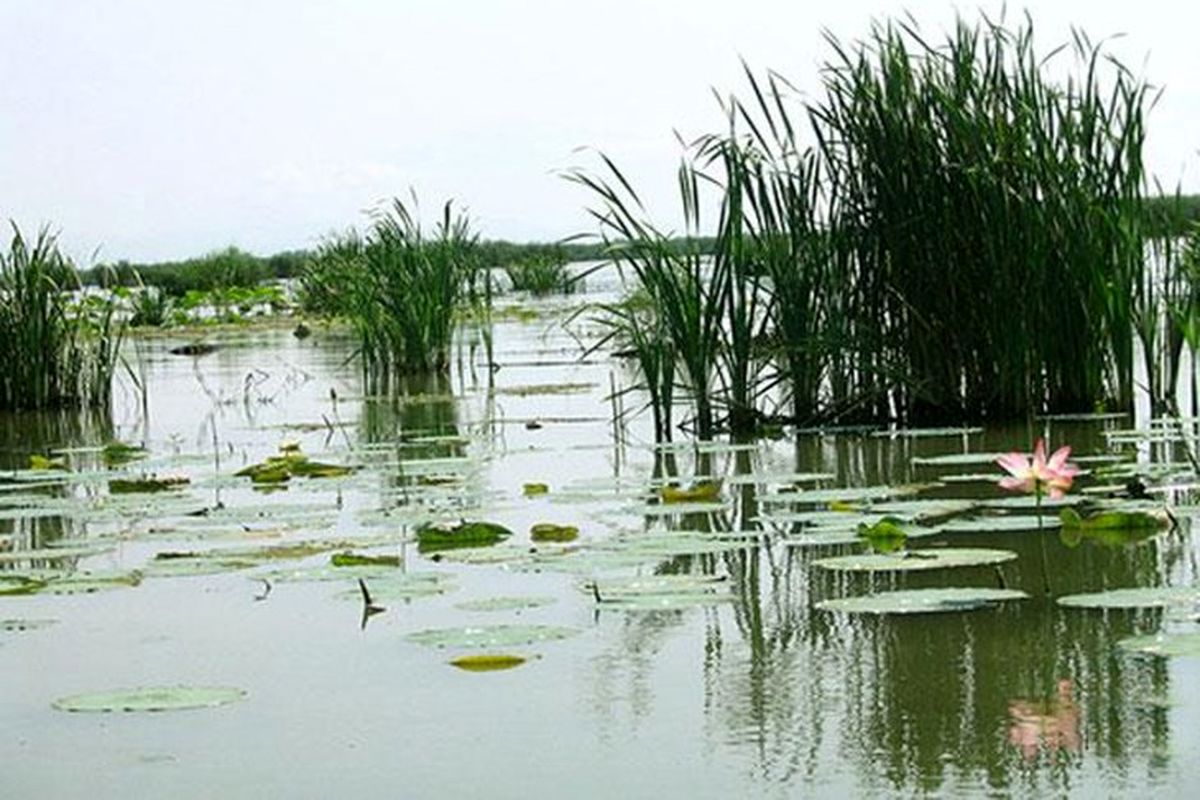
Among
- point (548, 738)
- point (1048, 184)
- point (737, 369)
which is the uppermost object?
point (1048, 184)

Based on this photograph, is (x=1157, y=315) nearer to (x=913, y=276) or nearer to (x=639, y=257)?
(x=913, y=276)

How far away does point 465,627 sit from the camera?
383 centimetres

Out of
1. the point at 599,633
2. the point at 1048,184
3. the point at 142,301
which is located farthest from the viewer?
the point at 142,301

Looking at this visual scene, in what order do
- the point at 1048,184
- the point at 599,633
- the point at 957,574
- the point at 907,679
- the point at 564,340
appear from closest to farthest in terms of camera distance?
the point at 907,679 < the point at 599,633 < the point at 957,574 < the point at 1048,184 < the point at 564,340

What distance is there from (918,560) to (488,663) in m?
1.03

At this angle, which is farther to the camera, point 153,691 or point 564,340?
point 564,340

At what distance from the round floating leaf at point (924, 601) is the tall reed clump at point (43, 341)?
7316 mm

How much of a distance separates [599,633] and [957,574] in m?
0.82

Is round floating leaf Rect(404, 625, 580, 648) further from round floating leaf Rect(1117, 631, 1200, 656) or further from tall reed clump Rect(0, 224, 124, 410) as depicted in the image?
tall reed clump Rect(0, 224, 124, 410)

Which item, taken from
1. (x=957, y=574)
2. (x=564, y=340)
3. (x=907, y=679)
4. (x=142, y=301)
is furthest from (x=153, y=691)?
(x=142, y=301)

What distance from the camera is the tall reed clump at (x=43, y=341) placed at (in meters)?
10.5

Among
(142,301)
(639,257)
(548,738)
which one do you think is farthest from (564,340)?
(548,738)

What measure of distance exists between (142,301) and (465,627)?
1805 centimetres

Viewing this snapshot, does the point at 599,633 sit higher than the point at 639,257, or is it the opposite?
the point at 639,257
